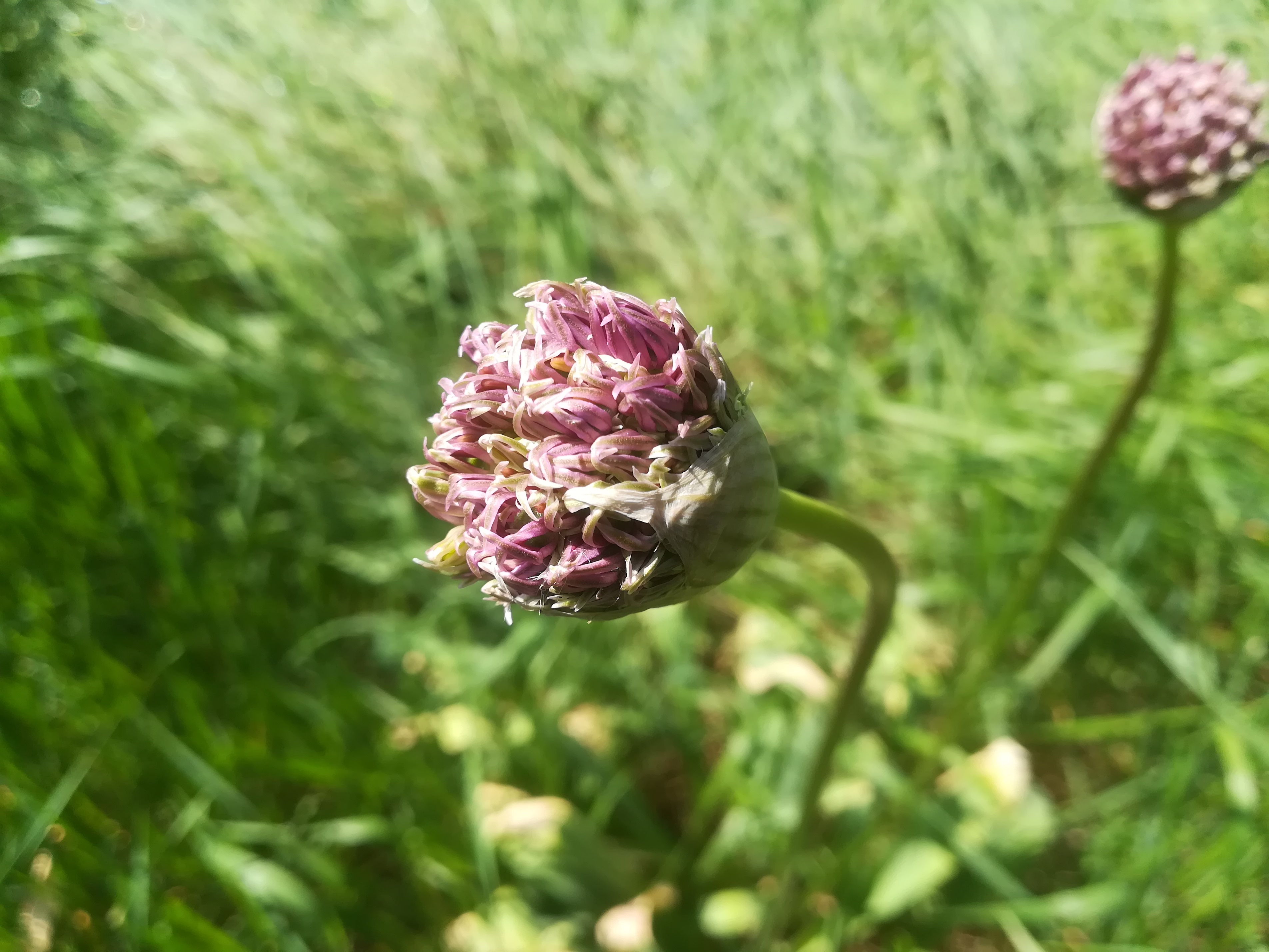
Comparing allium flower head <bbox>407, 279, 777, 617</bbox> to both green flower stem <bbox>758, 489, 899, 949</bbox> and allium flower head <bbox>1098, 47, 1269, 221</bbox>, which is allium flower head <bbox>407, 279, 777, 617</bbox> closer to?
green flower stem <bbox>758, 489, 899, 949</bbox>

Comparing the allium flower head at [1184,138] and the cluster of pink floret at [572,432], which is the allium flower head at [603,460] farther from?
the allium flower head at [1184,138]

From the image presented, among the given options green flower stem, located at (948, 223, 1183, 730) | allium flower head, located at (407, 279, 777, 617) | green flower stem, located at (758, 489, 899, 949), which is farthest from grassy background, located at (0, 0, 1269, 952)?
allium flower head, located at (407, 279, 777, 617)

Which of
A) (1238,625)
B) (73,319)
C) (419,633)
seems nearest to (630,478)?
(419,633)

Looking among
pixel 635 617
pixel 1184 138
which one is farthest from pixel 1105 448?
pixel 635 617

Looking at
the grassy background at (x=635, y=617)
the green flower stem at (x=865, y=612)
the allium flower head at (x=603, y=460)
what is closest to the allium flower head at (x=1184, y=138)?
the grassy background at (x=635, y=617)

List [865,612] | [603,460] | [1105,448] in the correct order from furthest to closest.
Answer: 1. [1105,448]
2. [865,612]
3. [603,460]

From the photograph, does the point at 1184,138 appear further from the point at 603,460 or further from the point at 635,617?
the point at 635,617
